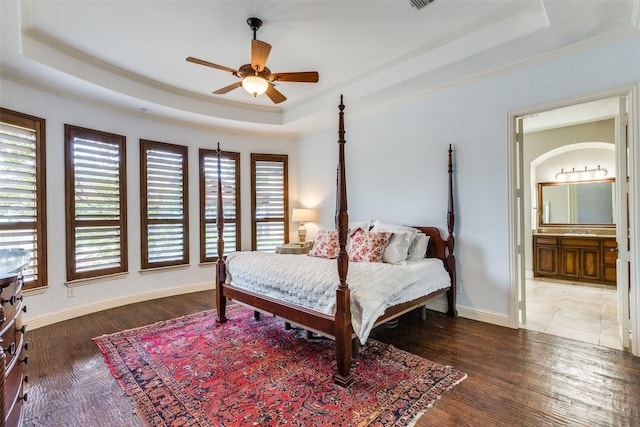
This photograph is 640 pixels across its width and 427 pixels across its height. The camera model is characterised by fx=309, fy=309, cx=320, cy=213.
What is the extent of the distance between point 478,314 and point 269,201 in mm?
3935

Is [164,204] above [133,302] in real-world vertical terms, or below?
above

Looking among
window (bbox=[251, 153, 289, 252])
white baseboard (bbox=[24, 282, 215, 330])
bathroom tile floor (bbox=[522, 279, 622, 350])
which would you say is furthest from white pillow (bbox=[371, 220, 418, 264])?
white baseboard (bbox=[24, 282, 215, 330])

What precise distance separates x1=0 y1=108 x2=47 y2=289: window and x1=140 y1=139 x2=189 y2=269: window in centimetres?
119

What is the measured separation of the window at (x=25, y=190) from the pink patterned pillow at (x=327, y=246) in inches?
122

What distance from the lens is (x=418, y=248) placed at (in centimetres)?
374

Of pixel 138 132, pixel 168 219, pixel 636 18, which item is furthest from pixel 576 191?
pixel 138 132

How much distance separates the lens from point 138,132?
463 cm

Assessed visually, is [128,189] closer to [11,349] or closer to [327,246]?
[327,246]

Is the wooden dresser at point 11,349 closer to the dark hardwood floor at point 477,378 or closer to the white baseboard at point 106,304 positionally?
the dark hardwood floor at point 477,378

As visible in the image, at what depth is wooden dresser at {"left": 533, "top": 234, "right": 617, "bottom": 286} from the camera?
16.9ft

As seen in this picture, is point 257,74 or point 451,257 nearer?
point 257,74

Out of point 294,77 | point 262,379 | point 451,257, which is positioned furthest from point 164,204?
point 451,257

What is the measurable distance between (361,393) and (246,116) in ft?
14.5

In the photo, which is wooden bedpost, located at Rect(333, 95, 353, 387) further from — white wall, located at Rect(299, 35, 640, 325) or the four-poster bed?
white wall, located at Rect(299, 35, 640, 325)
